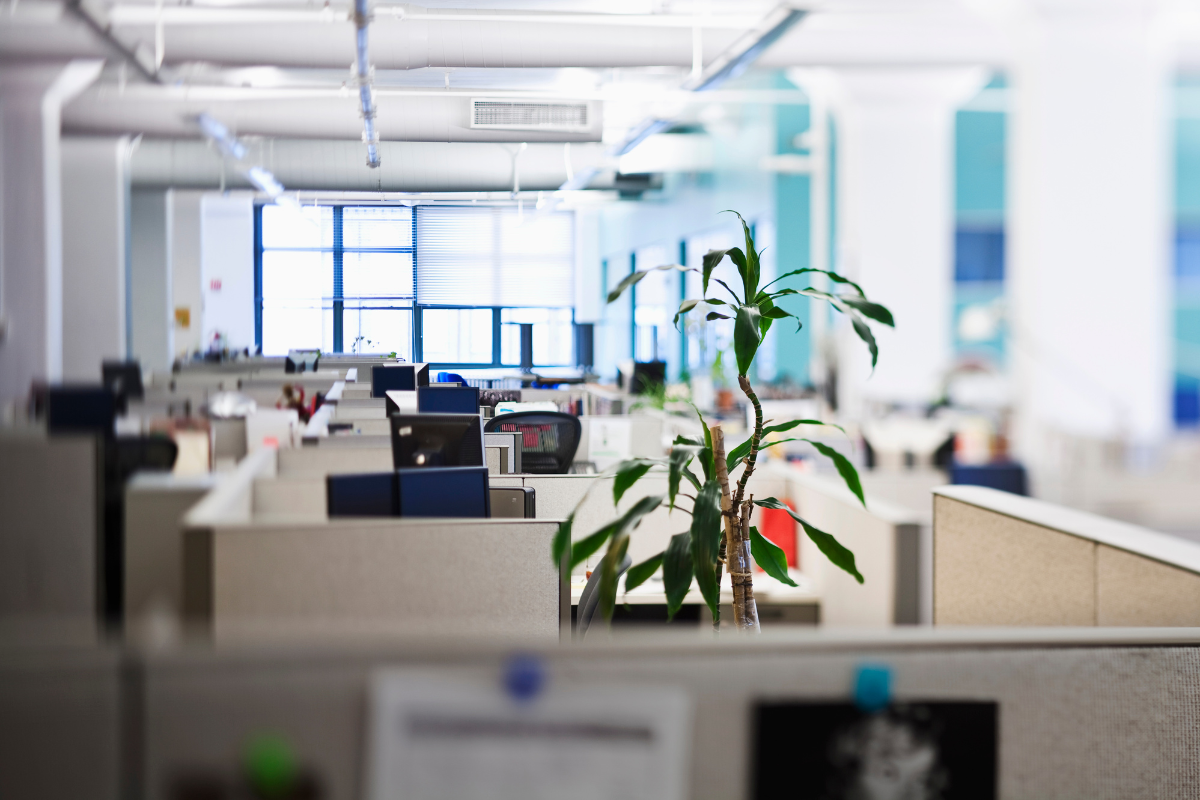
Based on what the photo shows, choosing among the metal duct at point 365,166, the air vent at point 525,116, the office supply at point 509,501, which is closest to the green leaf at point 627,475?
the office supply at point 509,501

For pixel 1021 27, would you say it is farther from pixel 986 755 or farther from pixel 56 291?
pixel 986 755

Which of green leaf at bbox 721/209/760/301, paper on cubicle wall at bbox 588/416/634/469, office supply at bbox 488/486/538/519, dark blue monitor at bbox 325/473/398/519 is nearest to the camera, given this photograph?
green leaf at bbox 721/209/760/301

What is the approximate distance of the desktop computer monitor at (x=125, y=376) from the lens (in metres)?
3.52

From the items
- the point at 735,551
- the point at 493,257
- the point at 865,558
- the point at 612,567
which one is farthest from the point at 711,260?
the point at 493,257

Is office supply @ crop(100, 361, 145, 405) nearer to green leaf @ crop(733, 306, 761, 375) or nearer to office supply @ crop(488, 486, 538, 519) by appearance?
office supply @ crop(488, 486, 538, 519)

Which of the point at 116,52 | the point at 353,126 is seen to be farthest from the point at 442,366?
the point at 116,52

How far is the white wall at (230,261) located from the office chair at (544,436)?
96 centimetres

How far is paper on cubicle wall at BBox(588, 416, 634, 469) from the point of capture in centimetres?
415

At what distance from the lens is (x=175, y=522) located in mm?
1735

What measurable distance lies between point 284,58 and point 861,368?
6705 millimetres

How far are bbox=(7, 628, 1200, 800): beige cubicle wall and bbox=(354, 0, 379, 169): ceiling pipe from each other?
2910 millimetres

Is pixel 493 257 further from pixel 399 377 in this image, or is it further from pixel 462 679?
pixel 462 679

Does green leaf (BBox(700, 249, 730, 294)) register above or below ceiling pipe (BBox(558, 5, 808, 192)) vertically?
below

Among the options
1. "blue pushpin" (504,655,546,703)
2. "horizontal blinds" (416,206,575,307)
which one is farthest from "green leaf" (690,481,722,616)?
"horizontal blinds" (416,206,575,307)
